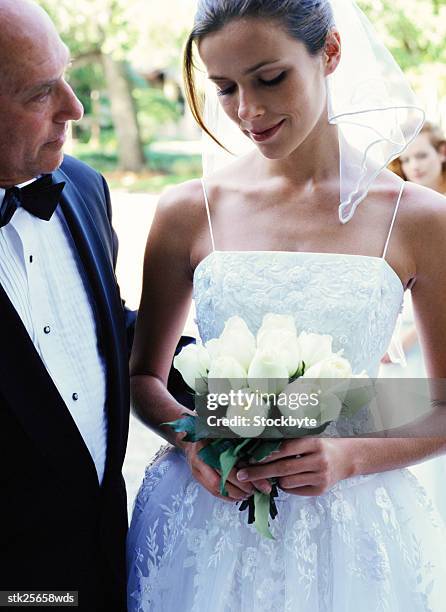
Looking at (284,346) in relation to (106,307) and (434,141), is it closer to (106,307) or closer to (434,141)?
(106,307)

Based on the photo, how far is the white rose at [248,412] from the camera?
1.72 meters

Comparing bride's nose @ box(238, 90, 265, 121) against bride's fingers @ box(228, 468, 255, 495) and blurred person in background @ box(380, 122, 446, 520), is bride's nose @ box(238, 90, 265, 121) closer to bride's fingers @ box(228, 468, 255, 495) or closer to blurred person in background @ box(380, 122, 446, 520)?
bride's fingers @ box(228, 468, 255, 495)

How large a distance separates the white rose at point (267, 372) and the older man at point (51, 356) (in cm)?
52

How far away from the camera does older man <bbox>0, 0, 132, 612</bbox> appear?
6.42ft

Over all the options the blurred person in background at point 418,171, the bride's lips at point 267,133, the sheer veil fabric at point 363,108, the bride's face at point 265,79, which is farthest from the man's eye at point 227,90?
the blurred person in background at point 418,171

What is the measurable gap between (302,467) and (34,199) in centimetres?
94

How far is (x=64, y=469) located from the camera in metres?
2.01

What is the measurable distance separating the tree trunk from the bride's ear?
58.0 feet

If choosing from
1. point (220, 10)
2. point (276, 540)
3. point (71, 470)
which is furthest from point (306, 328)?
point (220, 10)

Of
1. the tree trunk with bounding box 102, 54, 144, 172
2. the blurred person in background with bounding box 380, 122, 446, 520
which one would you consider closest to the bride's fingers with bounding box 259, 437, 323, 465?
the blurred person in background with bounding box 380, 122, 446, 520

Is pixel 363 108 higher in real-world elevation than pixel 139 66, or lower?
higher

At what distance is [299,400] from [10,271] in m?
0.81

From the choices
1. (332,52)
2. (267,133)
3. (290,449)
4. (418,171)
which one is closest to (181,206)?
(267,133)

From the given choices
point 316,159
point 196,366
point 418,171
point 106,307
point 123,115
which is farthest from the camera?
point 123,115
